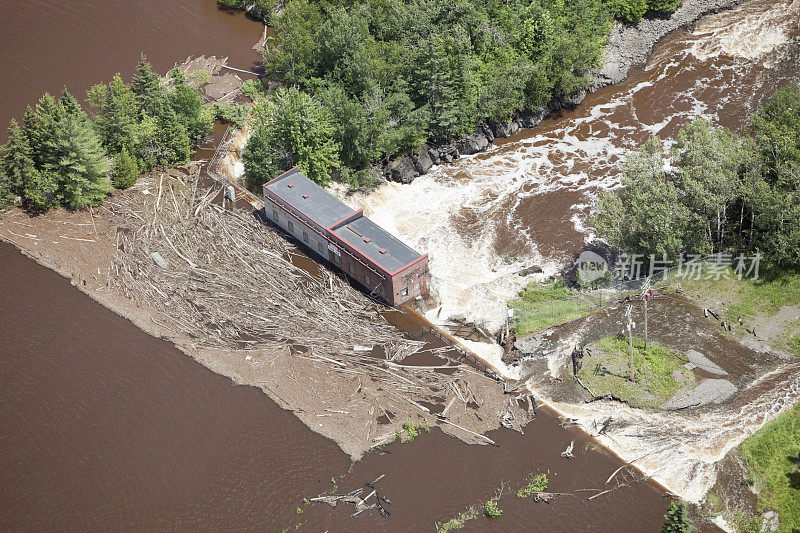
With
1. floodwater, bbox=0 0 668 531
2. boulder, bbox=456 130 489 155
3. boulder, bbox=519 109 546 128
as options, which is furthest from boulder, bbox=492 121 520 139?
floodwater, bbox=0 0 668 531

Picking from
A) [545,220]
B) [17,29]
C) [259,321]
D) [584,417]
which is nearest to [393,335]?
[259,321]

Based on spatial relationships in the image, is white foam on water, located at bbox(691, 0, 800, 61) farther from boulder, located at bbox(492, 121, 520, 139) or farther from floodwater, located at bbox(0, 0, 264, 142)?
floodwater, located at bbox(0, 0, 264, 142)

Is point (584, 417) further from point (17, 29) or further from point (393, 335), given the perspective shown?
point (17, 29)

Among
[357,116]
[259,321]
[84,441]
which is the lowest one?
[84,441]

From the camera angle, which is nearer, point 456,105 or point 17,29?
point 456,105

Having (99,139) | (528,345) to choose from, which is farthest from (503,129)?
(99,139)

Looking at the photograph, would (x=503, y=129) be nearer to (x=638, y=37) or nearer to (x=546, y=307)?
(x=638, y=37)

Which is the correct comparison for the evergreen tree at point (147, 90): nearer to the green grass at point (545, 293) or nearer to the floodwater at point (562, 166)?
the floodwater at point (562, 166)
